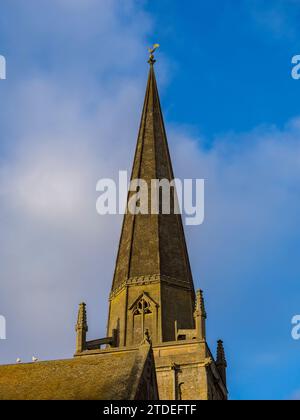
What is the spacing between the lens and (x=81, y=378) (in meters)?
28.8

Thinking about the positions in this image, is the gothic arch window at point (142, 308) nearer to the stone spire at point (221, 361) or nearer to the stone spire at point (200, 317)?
the stone spire at point (200, 317)

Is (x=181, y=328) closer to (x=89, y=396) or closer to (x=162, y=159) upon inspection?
(x=162, y=159)

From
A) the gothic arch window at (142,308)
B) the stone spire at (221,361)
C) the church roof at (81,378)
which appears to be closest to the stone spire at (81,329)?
the gothic arch window at (142,308)

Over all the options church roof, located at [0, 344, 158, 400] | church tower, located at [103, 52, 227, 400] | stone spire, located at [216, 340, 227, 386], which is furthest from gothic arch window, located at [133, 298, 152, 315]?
church roof, located at [0, 344, 158, 400]

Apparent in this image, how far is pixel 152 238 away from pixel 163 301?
486 cm

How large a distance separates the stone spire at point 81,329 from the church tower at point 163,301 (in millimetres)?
1504

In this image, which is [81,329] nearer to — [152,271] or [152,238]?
[152,271]

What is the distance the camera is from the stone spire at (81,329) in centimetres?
5159

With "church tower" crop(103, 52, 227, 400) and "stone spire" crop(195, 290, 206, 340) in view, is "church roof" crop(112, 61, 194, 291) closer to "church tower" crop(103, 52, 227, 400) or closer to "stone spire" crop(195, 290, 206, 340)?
"church tower" crop(103, 52, 227, 400)

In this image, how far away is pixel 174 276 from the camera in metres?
55.2

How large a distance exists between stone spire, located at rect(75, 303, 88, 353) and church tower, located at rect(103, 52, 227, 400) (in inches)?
59.2

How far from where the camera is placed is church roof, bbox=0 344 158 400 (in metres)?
27.8

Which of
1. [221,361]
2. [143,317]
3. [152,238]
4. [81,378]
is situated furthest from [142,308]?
[81,378]
